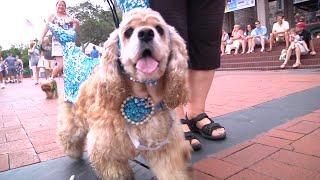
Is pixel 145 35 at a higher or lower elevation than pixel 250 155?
higher

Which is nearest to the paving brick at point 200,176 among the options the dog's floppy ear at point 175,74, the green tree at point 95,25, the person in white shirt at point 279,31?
the dog's floppy ear at point 175,74

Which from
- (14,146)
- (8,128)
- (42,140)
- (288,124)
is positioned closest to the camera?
(288,124)

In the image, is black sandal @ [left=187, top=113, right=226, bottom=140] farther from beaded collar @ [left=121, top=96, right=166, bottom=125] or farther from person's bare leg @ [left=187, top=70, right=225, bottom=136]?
beaded collar @ [left=121, top=96, right=166, bottom=125]

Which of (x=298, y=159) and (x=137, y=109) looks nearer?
(x=137, y=109)

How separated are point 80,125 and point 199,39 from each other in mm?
1220

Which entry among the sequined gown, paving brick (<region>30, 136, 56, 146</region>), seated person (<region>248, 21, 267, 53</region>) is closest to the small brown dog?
paving brick (<region>30, 136, 56, 146</region>)

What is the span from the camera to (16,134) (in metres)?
4.06

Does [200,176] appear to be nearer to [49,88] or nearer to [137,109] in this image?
[137,109]

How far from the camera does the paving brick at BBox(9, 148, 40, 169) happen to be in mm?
2863

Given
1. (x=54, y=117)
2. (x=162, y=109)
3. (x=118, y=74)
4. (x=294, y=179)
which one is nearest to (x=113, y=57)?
(x=118, y=74)

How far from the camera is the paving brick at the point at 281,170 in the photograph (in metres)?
2.17

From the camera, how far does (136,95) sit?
216 cm

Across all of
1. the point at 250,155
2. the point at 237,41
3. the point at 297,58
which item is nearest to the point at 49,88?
the point at 250,155

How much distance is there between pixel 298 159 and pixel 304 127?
32.1 inches
